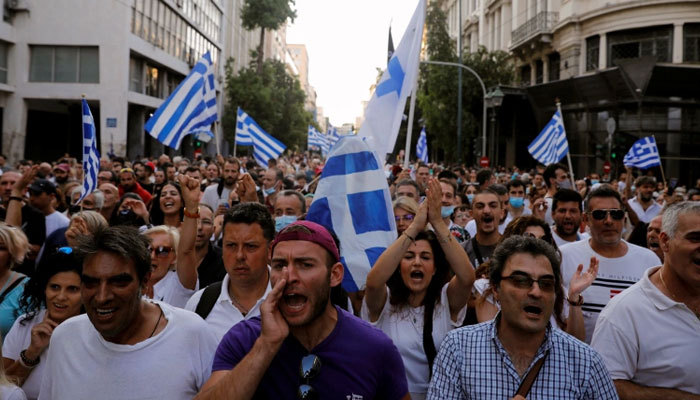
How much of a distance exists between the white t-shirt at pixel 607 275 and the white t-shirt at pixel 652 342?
1.10m

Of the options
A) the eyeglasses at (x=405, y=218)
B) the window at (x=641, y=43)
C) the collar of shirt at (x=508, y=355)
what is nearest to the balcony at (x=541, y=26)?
the window at (x=641, y=43)

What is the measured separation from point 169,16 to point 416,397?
1259 inches

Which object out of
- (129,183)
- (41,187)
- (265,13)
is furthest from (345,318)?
(265,13)

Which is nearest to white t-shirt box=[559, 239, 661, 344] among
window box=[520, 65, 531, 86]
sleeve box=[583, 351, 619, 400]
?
sleeve box=[583, 351, 619, 400]

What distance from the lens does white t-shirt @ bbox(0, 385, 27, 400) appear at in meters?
2.67

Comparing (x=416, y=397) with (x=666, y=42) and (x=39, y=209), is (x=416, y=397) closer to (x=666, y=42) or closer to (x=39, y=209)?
(x=39, y=209)

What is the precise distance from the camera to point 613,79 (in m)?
23.5

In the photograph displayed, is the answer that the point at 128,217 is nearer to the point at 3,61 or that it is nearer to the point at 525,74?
the point at 3,61

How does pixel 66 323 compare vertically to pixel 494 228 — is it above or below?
below

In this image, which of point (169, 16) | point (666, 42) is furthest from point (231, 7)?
point (666, 42)

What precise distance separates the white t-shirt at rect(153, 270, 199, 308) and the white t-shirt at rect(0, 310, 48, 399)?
0.89 metres

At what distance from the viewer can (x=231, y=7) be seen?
1935 inches

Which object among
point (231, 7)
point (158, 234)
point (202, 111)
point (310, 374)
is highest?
point (231, 7)

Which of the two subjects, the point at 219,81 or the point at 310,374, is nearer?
the point at 310,374
